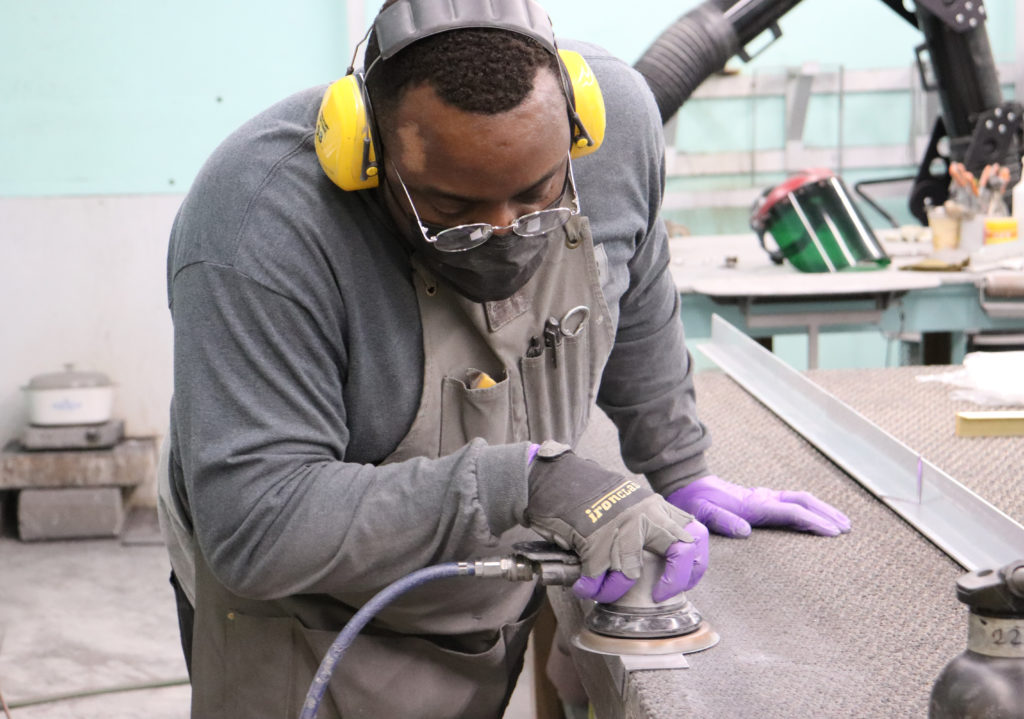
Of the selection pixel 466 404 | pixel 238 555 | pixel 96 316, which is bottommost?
pixel 96 316

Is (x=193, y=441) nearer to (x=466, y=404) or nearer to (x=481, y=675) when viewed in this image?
(x=466, y=404)

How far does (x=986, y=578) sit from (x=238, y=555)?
2.25 ft

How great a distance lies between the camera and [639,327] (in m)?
1.57

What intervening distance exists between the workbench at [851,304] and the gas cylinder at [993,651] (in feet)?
7.06

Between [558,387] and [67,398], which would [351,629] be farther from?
[67,398]

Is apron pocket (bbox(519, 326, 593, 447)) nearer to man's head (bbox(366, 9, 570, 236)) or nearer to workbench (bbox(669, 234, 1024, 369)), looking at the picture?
man's head (bbox(366, 9, 570, 236))

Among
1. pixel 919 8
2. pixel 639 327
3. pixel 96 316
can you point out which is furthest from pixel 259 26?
pixel 639 327

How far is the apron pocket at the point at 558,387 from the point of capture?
131 cm

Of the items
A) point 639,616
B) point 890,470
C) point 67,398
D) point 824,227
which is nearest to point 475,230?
point 639,616

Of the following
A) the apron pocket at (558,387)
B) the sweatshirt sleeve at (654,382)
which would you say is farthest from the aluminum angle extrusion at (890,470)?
the apron pocket at (558,387)

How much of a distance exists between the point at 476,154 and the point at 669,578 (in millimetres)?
448

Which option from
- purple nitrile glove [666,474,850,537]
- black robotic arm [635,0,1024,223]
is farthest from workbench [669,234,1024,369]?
purple nitrile glove [666,474,850,537]

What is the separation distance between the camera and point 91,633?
11.1 ft

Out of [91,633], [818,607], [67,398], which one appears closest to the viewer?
[818,607]
